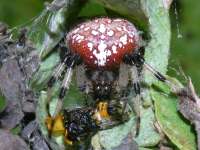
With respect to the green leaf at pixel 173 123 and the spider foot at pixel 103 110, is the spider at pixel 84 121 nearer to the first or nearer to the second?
the spider foot at pixel 103 110

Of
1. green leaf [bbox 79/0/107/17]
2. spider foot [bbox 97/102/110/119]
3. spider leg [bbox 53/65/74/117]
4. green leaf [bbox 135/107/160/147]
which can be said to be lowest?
green leaf [bbox 135/107/160/147]

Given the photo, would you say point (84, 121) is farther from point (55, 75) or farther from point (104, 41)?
point (104, 41)

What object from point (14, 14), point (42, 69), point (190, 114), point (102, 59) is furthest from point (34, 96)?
point (14, 14)

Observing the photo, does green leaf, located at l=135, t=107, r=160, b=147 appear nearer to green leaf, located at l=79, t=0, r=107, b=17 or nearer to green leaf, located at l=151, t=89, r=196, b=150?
green leaf, located at l=151, t=89, r=196, b=150

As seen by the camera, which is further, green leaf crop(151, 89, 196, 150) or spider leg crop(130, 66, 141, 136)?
spider leg crop(130, 66, 141, 136)

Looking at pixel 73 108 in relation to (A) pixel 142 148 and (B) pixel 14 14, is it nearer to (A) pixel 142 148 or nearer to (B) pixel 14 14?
(A) pixel 142 148

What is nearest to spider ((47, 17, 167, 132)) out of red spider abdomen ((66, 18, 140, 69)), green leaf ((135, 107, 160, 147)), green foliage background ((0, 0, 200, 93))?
red spider abdomen ((66, 18, 140, 69))
